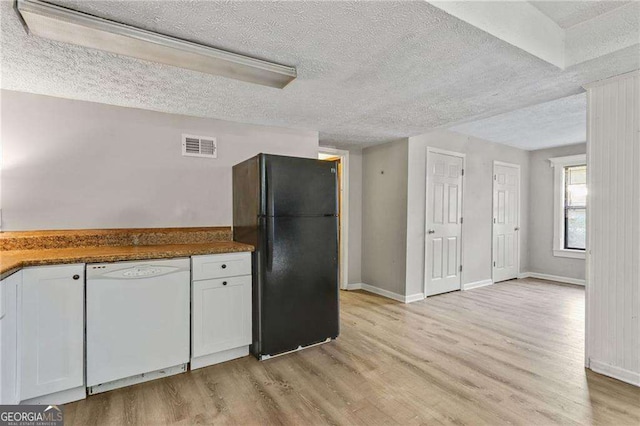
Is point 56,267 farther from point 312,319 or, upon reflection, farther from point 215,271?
point 312,319

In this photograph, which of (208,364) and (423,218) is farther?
(423,218)

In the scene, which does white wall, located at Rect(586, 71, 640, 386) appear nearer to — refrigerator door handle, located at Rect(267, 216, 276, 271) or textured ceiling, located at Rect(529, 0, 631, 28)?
textured ceiling, located at Rect(529, 0, 631, 28)

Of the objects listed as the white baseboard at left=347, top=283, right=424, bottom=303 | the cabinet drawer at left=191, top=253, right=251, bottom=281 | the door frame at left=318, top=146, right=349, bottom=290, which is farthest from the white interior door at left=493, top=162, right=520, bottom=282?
the cabinet drawer at left=191, top=253, right=251, bottom=281

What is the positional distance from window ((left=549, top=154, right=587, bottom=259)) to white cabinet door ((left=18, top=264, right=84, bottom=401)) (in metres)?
6.53

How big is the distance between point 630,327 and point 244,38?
3.13m

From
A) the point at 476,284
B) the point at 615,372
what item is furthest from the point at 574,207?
the point at 615,372

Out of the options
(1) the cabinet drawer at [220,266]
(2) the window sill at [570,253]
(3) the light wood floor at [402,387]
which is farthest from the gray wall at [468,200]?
(1) the cabinet drawer at [220,266]

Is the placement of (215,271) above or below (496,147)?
below

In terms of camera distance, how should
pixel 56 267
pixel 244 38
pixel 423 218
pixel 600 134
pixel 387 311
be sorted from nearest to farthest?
pixel 244 38 → pixel 56 267 → pixel 600 134 → pixel 387 311 → pixel 423 218

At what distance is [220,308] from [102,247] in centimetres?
112

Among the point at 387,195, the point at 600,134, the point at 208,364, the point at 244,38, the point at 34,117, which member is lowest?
the point at 208,364

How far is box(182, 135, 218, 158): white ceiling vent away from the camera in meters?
3.01

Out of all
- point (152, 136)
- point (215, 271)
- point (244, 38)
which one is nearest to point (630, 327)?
point (215, 271)

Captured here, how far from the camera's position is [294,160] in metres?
2.59
